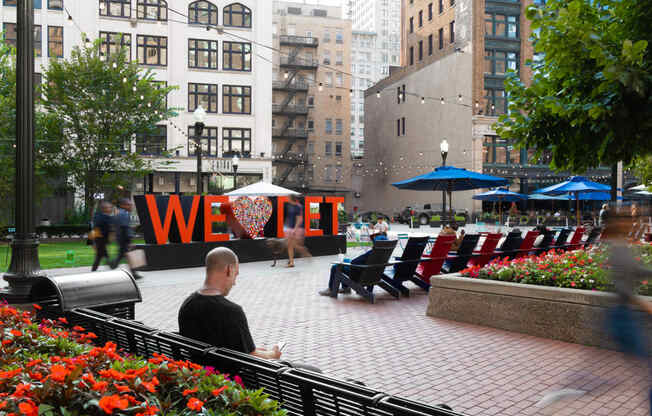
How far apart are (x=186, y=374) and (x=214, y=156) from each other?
4231 centimetres

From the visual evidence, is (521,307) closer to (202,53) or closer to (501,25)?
(202,53)

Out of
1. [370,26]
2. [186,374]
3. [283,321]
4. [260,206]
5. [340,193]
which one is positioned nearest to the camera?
[186,374]

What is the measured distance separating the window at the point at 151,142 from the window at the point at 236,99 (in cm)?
533

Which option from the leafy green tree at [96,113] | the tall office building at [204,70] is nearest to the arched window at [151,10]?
the tall office building at [204,70]

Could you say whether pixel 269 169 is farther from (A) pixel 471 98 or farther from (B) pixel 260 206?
(B) pixel 260 206

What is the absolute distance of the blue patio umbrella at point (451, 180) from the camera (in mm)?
15688

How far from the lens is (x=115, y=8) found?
1618 inches

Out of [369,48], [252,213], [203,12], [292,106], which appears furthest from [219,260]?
[369,48]

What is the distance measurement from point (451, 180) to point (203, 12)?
33.6m

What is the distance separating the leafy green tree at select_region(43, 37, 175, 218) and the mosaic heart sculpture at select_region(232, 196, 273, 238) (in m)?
13.8

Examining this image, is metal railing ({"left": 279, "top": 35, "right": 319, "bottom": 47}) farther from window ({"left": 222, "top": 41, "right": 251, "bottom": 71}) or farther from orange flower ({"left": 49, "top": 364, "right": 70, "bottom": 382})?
orange flower ({"left": 49, "top": 364, "right": 70, "bottom": 382})

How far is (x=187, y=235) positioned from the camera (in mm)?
15750

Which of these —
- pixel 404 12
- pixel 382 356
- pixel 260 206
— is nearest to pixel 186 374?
pixel 382 356

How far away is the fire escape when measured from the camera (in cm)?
6544
